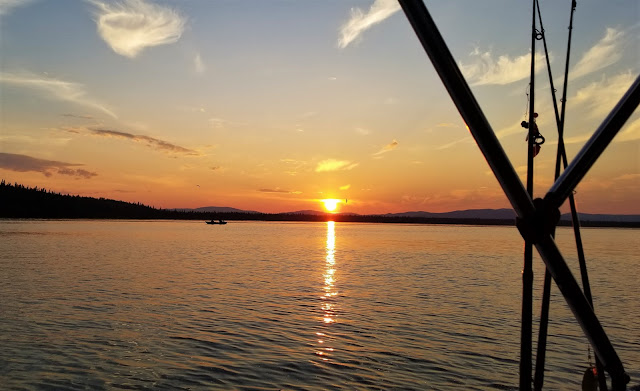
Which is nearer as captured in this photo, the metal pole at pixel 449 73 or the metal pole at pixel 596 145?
the metal pole at pixel 449 73

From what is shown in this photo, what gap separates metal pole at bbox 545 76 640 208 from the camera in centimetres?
183

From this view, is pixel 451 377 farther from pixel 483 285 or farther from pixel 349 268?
pixel 349 268

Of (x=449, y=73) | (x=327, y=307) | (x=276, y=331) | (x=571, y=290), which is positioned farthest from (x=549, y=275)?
(x=327, y=307)

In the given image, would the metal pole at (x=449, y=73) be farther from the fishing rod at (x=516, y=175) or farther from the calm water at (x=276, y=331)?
the calm water at (x=276, y=331)

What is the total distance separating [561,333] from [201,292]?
20133 mm

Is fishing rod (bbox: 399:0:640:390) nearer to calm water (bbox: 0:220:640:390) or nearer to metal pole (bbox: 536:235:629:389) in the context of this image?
metal pole (bbox: 536:235:629:389)

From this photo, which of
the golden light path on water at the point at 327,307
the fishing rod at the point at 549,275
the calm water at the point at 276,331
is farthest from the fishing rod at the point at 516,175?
the golden light path on water at the point at 327,307

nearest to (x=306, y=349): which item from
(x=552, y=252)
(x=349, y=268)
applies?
(x=552, y=252)

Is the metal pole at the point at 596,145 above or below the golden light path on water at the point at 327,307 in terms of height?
above

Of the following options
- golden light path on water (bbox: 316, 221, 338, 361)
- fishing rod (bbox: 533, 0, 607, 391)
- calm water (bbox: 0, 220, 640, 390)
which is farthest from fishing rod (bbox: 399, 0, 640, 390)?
golden light path on water (bbox: 316, 221, 338, 361)

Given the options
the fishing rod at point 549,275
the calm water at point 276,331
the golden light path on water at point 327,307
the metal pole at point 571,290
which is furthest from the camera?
the golden light path on water at point 327,307

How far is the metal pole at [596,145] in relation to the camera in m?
1.83

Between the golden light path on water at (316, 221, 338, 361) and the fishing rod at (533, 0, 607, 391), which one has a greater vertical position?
the fishing rod at (533, 0, 607, 391)

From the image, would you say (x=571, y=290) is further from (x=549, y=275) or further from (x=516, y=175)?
(x=549, y=275)
